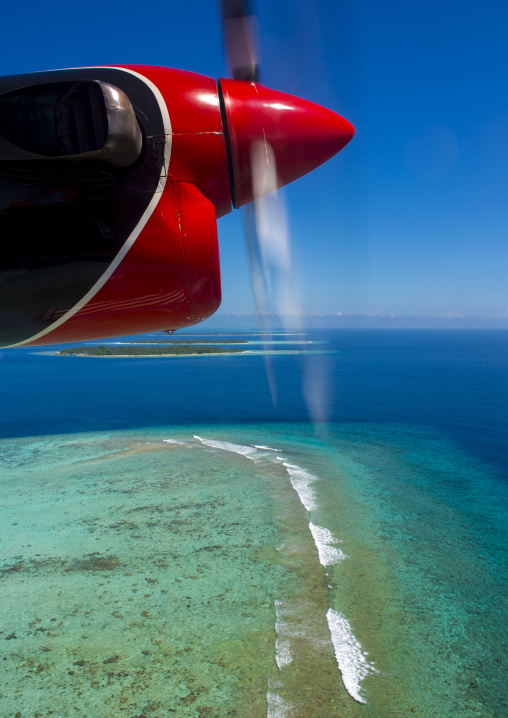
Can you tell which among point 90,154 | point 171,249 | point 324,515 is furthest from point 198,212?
point 324,515

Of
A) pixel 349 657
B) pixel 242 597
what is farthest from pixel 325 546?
pixel 349 657

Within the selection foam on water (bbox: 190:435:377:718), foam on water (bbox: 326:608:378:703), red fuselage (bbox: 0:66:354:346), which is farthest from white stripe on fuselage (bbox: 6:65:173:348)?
foam on water (bbox: 326:608:378:703)

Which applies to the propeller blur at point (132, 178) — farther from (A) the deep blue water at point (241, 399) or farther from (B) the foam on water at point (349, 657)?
(A) the deep blue water at point (241, 399)

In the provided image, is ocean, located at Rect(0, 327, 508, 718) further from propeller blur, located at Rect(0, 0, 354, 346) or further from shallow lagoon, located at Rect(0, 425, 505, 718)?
propeller blur, located at Rect(0, 0, 354, 346)

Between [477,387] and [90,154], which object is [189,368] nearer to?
[477,387]

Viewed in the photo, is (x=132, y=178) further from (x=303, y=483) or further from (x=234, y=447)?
(x=234, y=447)
